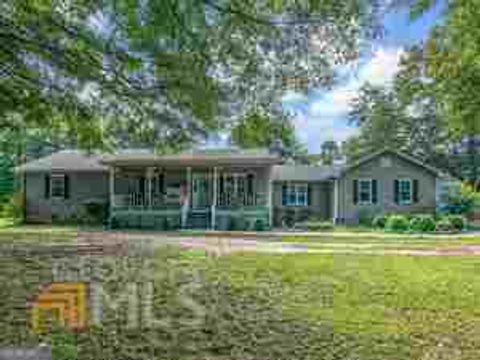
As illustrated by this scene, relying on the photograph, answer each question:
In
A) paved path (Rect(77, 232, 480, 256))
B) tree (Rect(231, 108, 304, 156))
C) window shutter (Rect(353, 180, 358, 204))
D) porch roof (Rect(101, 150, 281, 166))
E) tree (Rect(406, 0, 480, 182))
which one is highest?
porch roof (Rect(101, 150, 281, 166))

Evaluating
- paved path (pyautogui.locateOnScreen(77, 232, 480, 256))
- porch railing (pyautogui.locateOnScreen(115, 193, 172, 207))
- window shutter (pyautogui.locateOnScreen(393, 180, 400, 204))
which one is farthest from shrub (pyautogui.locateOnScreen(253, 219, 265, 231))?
window shutter (pyautogui.locateOnScreen(393, 180, 400, 204))

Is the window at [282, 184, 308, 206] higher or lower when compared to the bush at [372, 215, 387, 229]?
higher

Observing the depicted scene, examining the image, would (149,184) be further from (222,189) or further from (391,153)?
(391,153)

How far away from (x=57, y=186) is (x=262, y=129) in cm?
2883

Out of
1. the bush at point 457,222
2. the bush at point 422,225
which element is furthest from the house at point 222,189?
the bush at point 422,225

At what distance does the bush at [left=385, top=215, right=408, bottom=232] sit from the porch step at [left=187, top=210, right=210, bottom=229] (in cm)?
766

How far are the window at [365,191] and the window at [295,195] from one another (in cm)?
268

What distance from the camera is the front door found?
1198 inches

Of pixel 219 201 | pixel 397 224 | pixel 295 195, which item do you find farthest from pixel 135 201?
pixel 397 224

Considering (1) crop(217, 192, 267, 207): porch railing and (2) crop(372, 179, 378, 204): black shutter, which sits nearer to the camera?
(1) crop(217, 192, 267, 207): porch railing

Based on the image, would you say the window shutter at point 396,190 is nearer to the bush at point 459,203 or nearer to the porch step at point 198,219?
the bush at point 459,203

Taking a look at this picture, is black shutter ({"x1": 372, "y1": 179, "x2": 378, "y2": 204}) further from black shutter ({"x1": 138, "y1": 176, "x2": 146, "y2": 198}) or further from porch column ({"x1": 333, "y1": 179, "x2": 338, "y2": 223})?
black shutter ({"x1": 138, "y1": 176, "x2": 146, "y2": 198})

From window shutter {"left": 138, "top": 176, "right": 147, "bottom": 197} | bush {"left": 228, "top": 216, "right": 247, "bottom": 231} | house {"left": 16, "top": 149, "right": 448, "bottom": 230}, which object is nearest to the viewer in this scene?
bush {"left": 228, "top": 216, "right": 247, "bottom": 231}

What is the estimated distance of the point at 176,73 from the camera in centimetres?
559
